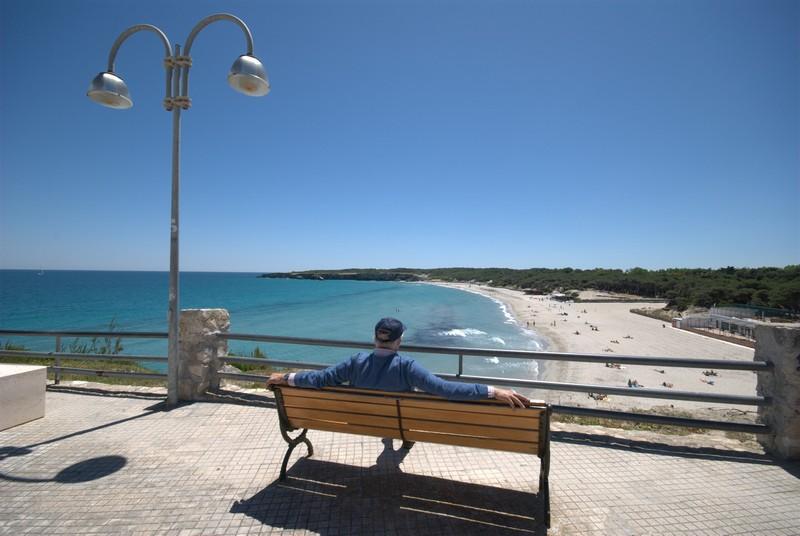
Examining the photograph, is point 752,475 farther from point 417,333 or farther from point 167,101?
point 417,333

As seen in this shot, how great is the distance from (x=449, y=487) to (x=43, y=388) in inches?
195

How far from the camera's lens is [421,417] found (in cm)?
273

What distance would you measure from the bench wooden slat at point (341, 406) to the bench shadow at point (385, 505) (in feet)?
2.24

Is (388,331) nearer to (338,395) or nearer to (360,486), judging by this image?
(338,395)

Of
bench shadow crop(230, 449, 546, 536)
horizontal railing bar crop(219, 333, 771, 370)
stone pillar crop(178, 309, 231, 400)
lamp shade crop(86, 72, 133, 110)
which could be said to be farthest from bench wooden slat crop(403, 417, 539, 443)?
lamp shade crop(86, 72, 133, 110)

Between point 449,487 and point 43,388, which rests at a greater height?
point 43,388

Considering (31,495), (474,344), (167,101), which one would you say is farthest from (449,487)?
(474,344)

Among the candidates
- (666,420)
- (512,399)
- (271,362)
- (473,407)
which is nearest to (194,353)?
(271,362)

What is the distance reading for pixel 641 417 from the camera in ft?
13.2

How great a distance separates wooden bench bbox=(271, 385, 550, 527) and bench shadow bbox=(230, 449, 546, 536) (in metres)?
0.20

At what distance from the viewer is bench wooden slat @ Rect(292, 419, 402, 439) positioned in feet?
9.50

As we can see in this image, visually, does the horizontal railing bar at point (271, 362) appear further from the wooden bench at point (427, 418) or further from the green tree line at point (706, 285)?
the green tree line at point (706, 285)

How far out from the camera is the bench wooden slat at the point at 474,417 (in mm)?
2492

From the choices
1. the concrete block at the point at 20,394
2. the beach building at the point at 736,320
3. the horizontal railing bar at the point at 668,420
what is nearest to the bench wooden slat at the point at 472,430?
the horizontal railing bar at the point at 668,420
